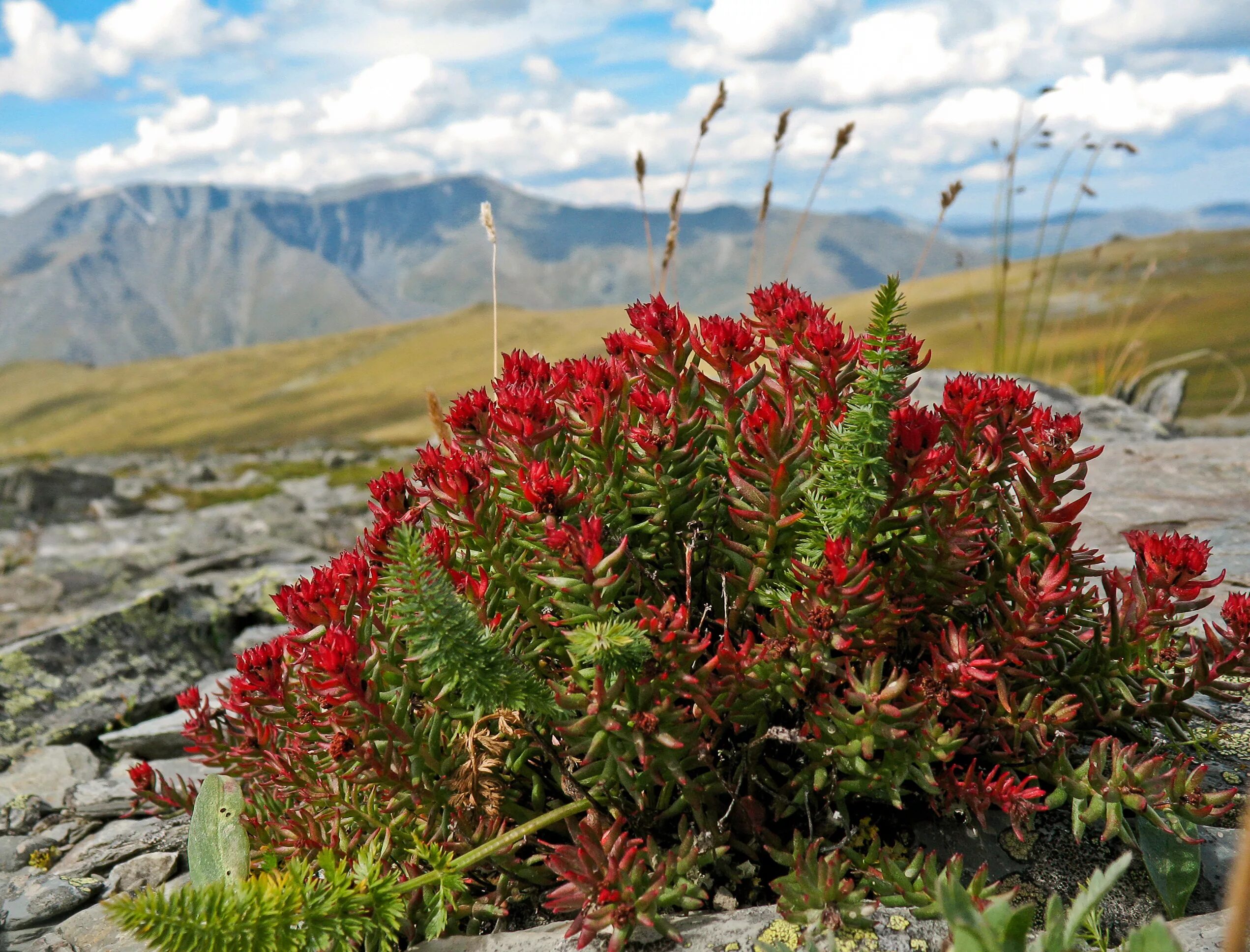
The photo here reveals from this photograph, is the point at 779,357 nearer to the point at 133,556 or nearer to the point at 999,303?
the point at 999,303

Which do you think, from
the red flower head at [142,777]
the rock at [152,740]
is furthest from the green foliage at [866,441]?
the rock at [152,740]

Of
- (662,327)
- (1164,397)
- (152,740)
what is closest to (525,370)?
(662,327)

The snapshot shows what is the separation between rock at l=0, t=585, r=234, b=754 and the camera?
6145 mm

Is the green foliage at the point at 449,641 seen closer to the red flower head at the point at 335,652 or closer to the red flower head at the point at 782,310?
the red flower head at the point at 335,652

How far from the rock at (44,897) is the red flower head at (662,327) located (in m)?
3.61

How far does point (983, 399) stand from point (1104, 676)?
1.12 metres

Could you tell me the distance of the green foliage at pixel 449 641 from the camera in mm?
2551

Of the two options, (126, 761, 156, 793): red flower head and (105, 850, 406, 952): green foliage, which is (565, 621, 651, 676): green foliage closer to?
(105, 850, 406, 952): green foliage

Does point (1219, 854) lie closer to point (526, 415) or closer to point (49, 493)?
point (526, 415)

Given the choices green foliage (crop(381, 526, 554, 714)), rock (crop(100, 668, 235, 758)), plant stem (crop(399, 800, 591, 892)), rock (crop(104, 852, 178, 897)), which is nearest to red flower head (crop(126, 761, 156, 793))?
rock (crop(104, 852, 178, 897))

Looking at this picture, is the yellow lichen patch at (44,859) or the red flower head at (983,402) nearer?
the red flower head at (983,402)

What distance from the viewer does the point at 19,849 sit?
4535 millimetres

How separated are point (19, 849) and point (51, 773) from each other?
0.97 m

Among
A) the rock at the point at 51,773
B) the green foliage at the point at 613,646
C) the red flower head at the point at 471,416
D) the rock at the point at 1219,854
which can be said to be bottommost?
the rock at the point at 51,773
